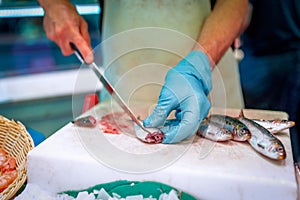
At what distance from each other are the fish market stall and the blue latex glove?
0.05 meters

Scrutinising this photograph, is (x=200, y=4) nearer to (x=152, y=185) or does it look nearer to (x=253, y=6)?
(x=152, y=185)

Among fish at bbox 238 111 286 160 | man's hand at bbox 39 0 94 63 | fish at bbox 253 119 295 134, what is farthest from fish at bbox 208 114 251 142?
man's hand at bbox 39 0 94 63

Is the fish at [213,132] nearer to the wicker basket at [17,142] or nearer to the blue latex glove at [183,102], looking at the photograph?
the blue latex glove at [183,102]

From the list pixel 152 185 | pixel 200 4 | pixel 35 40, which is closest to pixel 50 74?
pixel 35 40

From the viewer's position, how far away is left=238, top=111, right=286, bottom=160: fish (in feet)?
3.12

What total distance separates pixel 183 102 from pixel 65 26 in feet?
1.91

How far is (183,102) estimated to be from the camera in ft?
3.78

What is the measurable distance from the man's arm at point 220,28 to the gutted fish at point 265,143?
428 millimetres

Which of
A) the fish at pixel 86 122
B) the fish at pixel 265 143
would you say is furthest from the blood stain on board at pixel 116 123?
the fish at pixel 265 143

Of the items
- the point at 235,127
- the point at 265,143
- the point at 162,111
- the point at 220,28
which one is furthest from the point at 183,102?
the point at 220,28

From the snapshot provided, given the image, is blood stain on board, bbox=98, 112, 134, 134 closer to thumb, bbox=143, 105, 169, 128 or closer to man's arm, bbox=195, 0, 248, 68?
thumb, bbox=143, 105, 169, 128

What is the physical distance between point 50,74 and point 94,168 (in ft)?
9.54

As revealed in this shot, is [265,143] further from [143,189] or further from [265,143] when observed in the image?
[143,189]

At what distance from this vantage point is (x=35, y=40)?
391 cm
